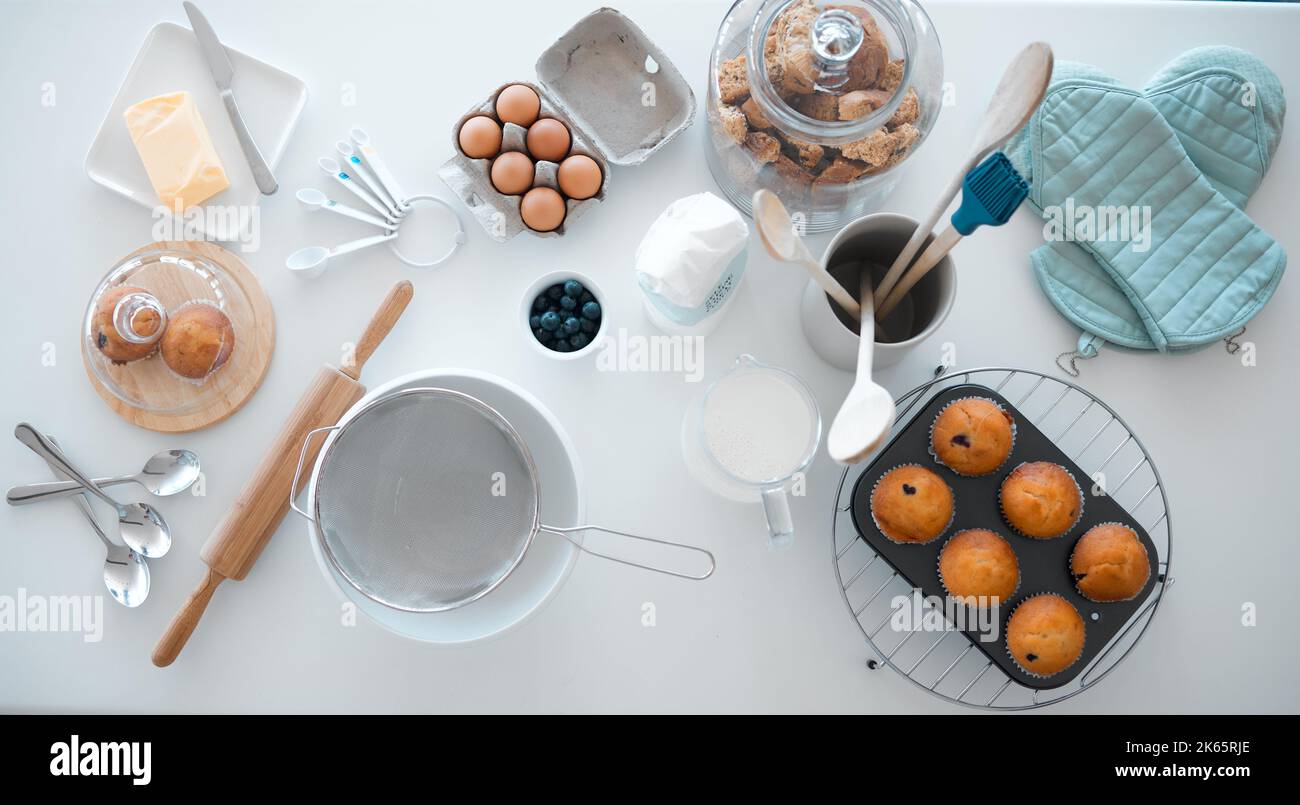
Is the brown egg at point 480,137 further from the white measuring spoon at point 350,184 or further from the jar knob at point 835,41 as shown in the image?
the jar knob at point 835,41

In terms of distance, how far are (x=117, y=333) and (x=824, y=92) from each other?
894mm

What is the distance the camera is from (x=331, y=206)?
3.42 ft

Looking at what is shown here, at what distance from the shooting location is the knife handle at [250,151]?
41.2 inches

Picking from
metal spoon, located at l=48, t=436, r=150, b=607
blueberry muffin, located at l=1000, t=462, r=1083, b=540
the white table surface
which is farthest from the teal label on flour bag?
metal spoon, located at l=48, t=436, r=150, b=607

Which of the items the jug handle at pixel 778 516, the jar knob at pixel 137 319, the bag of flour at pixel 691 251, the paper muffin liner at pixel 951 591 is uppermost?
the bag of flour at pixel 691 251

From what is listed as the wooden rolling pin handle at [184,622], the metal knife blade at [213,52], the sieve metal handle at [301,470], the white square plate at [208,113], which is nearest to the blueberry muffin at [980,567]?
the sieve metal handle at [301,470]

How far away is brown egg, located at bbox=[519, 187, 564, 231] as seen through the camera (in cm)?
99

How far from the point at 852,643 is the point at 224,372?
0.89 metres

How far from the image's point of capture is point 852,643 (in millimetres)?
1046

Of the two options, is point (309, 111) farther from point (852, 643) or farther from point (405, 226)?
point (852, 643)

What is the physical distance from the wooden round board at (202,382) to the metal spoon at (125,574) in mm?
128

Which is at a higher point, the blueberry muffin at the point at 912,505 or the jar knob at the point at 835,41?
the jar knob at the point at 835,41

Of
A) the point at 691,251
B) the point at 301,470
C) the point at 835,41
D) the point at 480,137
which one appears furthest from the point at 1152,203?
the point at 301,470

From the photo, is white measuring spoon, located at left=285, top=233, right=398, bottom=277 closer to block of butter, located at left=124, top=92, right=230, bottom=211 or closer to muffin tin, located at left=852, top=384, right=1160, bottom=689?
block of butter, located at left=124, top=92, right=230, bottom=211
